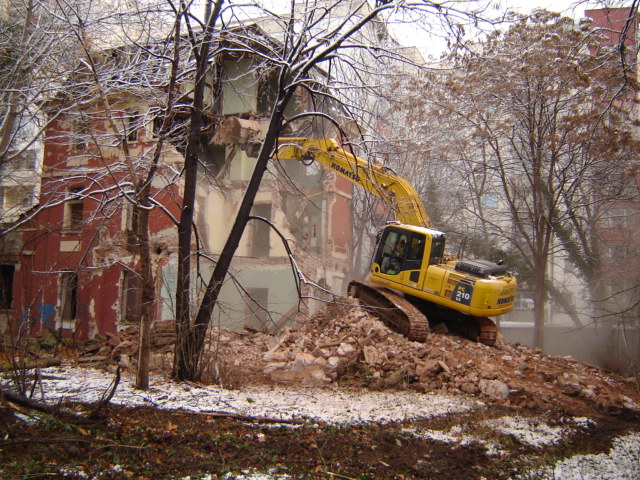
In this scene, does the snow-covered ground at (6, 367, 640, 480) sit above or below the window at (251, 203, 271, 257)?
below

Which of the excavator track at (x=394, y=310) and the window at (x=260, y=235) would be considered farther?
the window at (x=260, y=235)

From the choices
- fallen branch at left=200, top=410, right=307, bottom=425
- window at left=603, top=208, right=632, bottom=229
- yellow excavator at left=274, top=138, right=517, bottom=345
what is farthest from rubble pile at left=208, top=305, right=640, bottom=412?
window at left=603, top=208, right=632, bottom=229

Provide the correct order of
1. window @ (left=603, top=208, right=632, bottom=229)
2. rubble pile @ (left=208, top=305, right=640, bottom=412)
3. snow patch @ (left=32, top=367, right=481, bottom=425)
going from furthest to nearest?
window @ (left=603, top=208, right=632, bottom=229)
rubble pile @ (left=208, top=305, right=640, bottom=412)
snow patch @ (left=32, top=367, right=481, bottom=425)

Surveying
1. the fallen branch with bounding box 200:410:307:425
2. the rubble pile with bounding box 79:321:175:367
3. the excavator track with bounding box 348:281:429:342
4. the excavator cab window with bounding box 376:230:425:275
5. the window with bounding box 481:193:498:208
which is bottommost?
the rubble pile with bounding box 79:321:175:367

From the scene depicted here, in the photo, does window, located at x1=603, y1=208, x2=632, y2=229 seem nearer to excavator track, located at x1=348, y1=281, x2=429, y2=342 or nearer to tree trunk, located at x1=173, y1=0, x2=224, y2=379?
excavator track, located at x1=348, y1=281, x2=429, y2=342

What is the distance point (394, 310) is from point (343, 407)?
16.9 ft

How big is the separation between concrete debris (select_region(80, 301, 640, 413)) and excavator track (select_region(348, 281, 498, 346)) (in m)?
0.32

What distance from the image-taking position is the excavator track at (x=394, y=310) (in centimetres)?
1124

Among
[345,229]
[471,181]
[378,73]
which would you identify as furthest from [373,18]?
[471,181]

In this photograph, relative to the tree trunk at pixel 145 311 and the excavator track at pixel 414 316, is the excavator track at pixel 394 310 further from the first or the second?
the tree trunk at pixel 145 311

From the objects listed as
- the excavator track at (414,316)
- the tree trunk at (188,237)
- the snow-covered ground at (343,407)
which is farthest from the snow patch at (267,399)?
the excavator track at (414,316)

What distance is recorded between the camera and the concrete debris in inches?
347

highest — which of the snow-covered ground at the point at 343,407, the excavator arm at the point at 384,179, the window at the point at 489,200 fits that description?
the window at the point at 489,200

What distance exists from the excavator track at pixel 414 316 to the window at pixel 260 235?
19.7ft
